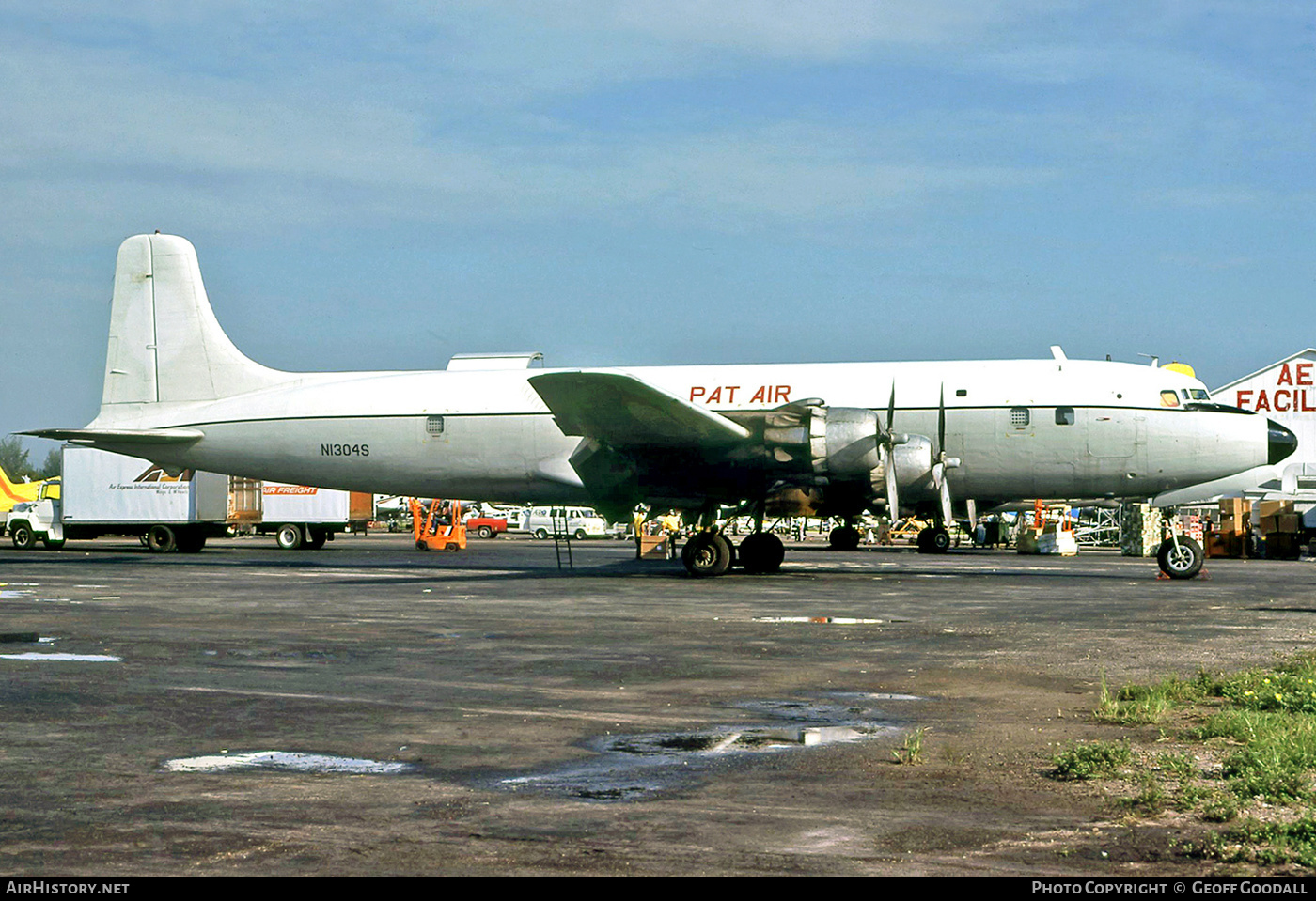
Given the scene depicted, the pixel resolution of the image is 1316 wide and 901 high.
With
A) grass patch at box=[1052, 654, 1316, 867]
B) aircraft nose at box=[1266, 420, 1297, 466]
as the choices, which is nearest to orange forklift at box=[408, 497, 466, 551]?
aircraft nose at box=[1266, 420, 1297, 466]

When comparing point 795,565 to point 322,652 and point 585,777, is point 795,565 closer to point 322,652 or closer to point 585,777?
point 322,652

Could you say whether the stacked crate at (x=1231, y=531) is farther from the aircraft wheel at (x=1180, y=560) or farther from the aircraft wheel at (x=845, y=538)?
the aircraft wheel at (x=1180, y=560)

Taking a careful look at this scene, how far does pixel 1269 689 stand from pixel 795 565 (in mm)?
23311

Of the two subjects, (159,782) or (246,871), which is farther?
(159,782)

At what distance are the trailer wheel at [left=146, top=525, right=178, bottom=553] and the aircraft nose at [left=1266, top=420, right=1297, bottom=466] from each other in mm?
38420

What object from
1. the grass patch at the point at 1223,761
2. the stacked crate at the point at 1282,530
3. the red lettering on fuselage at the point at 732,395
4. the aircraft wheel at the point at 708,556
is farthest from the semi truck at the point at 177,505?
the grass patch at the point at 1223,761

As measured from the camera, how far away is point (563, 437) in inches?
1104

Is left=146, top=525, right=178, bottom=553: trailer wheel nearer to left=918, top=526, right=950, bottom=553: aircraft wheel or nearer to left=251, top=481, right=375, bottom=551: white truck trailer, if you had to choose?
left=251, top=481, right=375, bottom=551: white truck trailer

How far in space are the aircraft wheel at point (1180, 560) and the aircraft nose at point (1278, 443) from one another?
8.25ft

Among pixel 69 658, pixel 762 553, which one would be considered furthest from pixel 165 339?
pixel 69 658

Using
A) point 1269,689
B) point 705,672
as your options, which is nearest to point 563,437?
point 705,672

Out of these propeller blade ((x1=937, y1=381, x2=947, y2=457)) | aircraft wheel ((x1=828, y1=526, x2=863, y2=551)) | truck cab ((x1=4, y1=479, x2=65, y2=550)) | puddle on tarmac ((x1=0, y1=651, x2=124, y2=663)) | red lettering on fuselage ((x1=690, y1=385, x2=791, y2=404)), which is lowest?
puddle on tarmac ((x1=0, y1=651, x2=124, y2=663))

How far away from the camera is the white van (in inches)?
3045

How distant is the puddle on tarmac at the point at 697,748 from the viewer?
22.1 feet
